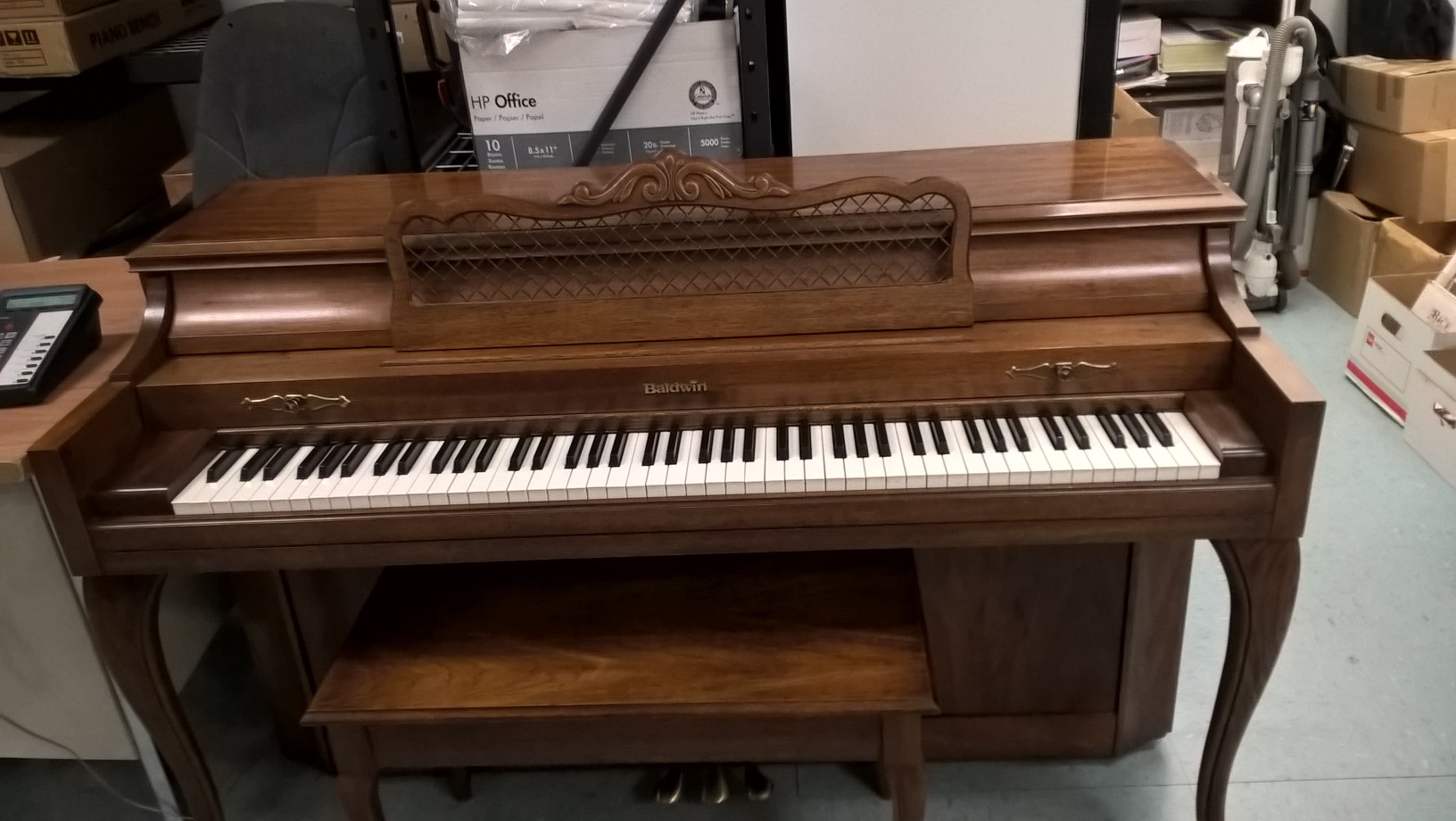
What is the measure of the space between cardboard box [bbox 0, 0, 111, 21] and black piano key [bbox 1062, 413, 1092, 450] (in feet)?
7.40

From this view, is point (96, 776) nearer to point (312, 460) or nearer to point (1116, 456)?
point (312, 460)

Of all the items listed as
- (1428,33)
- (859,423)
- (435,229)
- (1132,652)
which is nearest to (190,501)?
(435,229)

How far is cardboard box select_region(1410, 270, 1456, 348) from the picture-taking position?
2334mm

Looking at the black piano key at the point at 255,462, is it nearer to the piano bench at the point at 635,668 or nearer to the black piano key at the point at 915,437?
the piano bench at the point at 635,668

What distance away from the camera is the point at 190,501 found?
1252mm

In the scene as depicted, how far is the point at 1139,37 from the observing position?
3.03 meters

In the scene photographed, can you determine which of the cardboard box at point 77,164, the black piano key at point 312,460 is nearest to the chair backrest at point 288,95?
the cardboard box at point 77,164

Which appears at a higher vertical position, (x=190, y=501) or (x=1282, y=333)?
(x=190, y=501)

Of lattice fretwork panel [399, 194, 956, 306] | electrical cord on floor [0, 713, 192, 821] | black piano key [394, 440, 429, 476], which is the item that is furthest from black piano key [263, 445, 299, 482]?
electrical cord on floor [0, 713, 192, 821]

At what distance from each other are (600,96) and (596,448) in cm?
68

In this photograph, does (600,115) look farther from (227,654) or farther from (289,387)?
(227,654)

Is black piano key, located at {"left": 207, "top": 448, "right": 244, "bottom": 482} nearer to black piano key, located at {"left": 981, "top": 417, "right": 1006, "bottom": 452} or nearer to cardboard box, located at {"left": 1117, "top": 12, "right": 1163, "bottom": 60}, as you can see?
black piano key, located at {"left": 981, "top": 417, "right": 1006, "bottom": 452}

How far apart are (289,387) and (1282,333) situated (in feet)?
8.77

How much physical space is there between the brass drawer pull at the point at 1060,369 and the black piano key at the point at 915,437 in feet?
0.41
